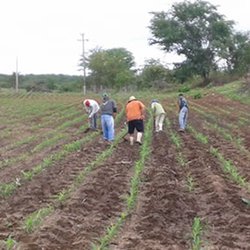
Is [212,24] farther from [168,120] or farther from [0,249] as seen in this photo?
[0,249]

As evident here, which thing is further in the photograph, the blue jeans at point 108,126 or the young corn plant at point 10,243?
the blue jeans at point 108,126

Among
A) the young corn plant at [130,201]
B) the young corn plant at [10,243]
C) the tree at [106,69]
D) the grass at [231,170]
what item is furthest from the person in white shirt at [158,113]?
the tree at [106,69]

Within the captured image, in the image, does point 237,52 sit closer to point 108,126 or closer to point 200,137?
point 200,137

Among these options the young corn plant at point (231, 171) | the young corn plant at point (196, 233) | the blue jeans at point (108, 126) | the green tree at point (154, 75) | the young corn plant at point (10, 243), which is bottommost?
the young corn plant at point (196, 233)

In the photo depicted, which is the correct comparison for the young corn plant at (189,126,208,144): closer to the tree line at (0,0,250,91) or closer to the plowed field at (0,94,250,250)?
the plowed field at (0,94,250,250)

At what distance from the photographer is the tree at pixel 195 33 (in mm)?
55625

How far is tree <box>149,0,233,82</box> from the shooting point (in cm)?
5562

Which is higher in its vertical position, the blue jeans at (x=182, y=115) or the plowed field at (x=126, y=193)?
the blue jeans at (x=182, y=115)

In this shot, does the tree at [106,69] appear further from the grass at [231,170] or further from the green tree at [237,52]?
the grass at [231,170]

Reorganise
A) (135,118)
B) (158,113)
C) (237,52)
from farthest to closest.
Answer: (237,52), (158,113), (135,118)

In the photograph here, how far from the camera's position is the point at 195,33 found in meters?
56.3

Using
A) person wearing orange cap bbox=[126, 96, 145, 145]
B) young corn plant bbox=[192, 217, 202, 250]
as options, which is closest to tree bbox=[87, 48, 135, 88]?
person wearing orange cap bbox=[126, 96, 145, 145]

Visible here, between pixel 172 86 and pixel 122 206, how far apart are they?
158 ft

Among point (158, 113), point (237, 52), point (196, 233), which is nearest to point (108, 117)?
point (158, 113)
